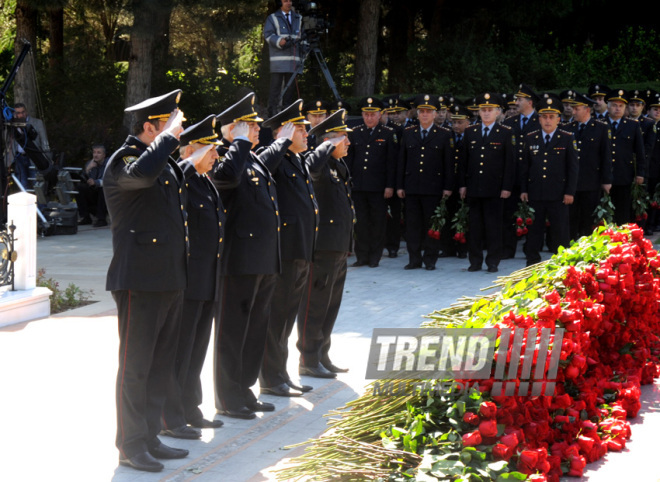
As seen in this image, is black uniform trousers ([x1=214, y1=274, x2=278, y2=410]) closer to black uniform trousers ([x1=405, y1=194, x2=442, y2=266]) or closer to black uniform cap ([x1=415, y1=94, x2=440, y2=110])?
black uniform trousers ([x1=405, y1=194, x2=442, y2=266])

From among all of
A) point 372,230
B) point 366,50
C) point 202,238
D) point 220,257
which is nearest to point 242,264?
point 220,257

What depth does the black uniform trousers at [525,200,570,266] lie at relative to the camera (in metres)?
12.1

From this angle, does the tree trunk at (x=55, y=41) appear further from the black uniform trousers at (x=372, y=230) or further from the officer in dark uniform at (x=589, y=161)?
the officer in dark uniform at (x=589, y=161)

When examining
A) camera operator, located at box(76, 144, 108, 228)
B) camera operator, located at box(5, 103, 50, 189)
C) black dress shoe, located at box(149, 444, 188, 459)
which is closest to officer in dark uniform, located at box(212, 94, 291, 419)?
black dress shoe, located at box(149, 444, 188, 459)

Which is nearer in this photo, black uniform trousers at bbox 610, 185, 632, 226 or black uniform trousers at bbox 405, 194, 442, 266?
black uniform trousers at bbox 405, 194, 442, 266

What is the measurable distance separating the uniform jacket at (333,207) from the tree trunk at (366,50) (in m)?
12.4

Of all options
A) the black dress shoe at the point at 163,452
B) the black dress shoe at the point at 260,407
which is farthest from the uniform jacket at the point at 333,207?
the black dress shoe at the point at 163,452

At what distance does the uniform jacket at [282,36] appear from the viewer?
15406mm

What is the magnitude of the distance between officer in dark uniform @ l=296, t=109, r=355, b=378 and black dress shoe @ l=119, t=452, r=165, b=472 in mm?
2364

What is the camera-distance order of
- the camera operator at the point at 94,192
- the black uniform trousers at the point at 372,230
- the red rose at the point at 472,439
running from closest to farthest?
the red rose at the point at 472,439
the black uniform trousers at the point at 372,230
the camera operator at the point at 94,192

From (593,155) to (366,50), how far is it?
26.5 feet

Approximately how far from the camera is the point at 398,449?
4297mm

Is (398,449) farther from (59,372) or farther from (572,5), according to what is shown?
(572,5)

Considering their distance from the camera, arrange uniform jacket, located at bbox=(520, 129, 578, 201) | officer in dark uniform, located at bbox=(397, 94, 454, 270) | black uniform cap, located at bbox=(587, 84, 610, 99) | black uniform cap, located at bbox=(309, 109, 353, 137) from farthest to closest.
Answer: black uniform cap, located at bbox=(587, 84, 610, 99) < officer in dark uniform, located at bbox=(397, 94, 454, 270) < uniform jacket, located at bbox=(520, 129, 578, 201) < black uniform cap, located at bbox=(309, 109, 353, 137)
